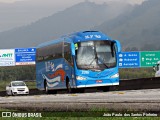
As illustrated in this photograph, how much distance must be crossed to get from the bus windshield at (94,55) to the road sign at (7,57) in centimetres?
4053

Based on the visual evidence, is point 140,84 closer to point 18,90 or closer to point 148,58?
point 18,90

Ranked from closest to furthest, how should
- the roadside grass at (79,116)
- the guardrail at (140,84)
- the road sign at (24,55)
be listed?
1. the roadside grass at (79,116)
2. the guardrail at (140,84)
3. the road sign at (24,55)

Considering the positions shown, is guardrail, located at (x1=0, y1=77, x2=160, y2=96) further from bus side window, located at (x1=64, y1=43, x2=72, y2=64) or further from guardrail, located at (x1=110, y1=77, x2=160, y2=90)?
bus side window, located at (x1=64, y1=43, x2=72, y2=64)

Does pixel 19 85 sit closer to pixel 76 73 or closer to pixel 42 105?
pixel 76 73

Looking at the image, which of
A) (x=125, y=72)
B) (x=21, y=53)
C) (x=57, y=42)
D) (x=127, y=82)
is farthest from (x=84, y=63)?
(x=125, y=72)

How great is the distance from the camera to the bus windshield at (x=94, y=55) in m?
31.5

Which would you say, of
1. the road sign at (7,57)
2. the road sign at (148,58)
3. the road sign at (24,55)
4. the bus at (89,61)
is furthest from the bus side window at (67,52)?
the road sign at (7,57)

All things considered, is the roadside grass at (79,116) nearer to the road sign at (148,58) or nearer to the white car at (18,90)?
the white car at (18,90)

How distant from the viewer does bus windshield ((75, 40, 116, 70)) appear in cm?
3155

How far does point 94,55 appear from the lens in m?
31.5

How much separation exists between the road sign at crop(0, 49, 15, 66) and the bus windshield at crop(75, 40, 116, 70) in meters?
40.5

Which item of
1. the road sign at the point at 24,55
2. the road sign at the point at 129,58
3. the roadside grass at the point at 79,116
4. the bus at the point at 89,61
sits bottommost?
the roadside grass at the point at 79,116

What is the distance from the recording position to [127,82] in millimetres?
39469

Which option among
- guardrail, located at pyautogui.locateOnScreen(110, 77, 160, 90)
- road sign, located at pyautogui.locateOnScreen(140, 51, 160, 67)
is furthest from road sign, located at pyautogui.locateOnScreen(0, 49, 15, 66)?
guardrail, located at pyautogui.locateOnScreen(110, 77, 160, 90)
